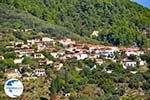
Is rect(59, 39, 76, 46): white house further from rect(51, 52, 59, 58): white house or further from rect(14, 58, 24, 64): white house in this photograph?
rect(14, 58, 24, 64): white house

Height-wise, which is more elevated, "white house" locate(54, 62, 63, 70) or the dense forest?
the dense forest

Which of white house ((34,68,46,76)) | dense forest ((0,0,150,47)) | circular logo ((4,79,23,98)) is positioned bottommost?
white house ((34,68,46,76))

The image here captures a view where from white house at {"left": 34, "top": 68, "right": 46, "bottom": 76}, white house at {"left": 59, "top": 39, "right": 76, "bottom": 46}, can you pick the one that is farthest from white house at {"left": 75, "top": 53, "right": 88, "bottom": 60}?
white house at {"left": 34, "top": 68, "right": 46, "bottom": 76}

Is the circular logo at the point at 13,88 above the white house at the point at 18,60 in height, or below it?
above

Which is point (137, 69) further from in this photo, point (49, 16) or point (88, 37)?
point (49, 16)

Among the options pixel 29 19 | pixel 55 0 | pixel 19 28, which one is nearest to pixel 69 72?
pixel 19 28

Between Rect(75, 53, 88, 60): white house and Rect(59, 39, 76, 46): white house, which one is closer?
Rect(75, 53, 88, 60): white house

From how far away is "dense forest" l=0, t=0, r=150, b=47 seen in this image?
4566 centimetres

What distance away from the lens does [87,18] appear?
173ft

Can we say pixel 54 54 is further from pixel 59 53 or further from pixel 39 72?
pixel 39 72

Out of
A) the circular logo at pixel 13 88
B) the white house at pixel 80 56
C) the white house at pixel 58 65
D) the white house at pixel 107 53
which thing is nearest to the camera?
the circular logo at pixel 13 88

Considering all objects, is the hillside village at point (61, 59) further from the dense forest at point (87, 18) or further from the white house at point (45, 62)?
the dense forest at point (87, 18)

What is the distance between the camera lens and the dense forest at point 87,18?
45656 mm

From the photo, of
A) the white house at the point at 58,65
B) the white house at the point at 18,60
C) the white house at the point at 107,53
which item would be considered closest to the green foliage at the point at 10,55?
the white house at the point at 18,60
